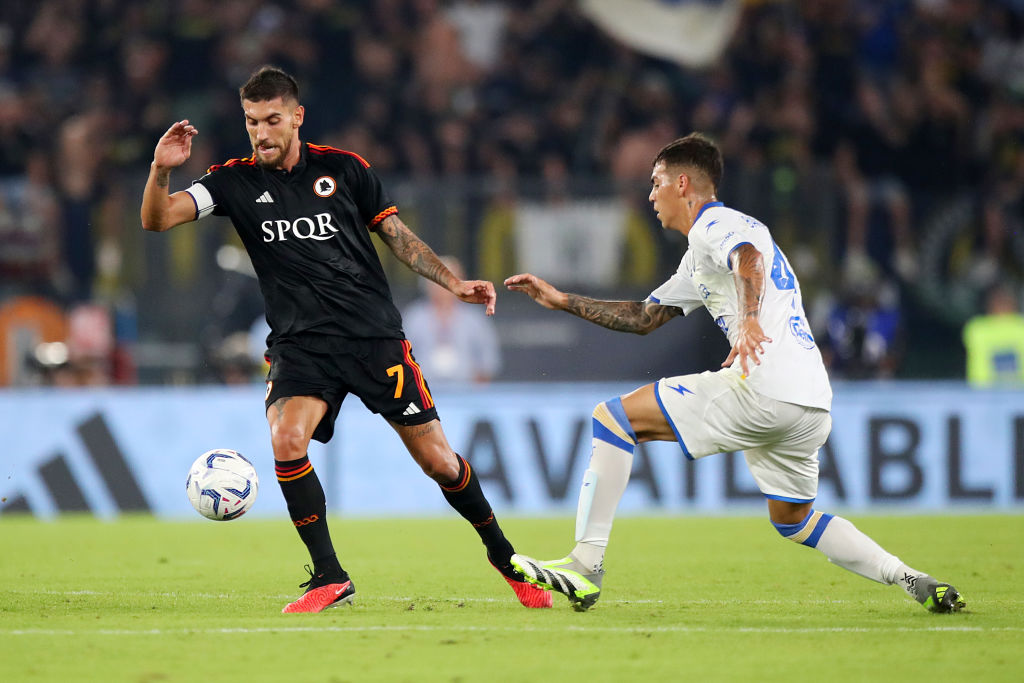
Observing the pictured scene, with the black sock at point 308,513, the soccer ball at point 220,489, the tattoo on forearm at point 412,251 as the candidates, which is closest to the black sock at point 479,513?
the black sock at point 308,513

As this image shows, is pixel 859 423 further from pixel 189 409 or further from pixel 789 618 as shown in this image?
pixel 789 618

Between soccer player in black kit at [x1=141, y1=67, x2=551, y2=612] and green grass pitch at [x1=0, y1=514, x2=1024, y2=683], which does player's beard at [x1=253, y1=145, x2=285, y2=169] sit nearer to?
soccer player in black kit at [x1=141, y1=67, x2=551, y2=612]

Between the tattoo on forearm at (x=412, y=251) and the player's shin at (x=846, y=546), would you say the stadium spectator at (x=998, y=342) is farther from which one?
the tattoo on forearm at (x=412, y=251)

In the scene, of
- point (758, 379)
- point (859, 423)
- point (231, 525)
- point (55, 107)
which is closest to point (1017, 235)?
point (859, 423)

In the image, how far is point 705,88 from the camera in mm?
16703

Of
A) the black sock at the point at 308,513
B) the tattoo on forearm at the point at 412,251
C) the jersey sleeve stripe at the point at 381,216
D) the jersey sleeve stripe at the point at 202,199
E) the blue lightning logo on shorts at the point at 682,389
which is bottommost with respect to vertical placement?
the black sock at the point at 308,513

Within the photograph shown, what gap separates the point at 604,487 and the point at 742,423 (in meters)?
0.66

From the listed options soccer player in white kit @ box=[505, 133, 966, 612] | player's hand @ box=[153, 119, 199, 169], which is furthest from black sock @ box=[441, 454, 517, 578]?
player's hand @ box=[153, 119, 199, 169]

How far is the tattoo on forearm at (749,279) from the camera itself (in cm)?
576

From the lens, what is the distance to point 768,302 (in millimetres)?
6039

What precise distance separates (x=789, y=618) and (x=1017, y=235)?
9372 mm

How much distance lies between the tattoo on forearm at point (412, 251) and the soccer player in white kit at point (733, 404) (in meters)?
0.36

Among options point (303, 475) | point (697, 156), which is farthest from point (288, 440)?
point (697, 156)

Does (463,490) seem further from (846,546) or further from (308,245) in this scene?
(846,546)
